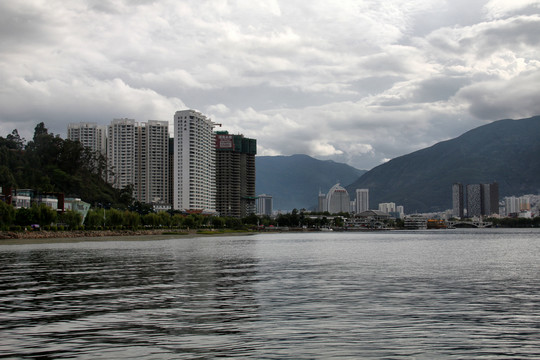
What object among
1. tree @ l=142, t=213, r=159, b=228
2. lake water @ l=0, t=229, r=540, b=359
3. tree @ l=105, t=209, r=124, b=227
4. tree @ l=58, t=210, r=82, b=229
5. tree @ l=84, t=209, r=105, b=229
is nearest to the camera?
lake water @ l=0, t=229, r=540, b=359

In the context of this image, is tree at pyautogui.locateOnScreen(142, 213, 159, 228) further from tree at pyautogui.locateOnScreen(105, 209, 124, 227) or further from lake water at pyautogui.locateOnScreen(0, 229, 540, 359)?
lake water at pyautogui.locateOnScreen(0, 229, 540, 359)

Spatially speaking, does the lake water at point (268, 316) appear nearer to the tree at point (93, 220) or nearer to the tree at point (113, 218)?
the tree at point (93, 220)

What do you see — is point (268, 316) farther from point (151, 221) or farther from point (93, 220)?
point (151, 221)

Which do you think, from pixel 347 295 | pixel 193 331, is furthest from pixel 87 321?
pixel 347 295

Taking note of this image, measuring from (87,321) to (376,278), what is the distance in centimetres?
2256

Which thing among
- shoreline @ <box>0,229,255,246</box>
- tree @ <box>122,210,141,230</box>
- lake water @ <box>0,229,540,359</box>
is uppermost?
tree @ <box>122,210,141,230</box>

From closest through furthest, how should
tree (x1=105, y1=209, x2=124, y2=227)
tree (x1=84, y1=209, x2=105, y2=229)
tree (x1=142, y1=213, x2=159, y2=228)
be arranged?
tree (x1=84, y1=209, x2=105, y2=229) < tree (x1=105, y1=209, x2=124, y2=227) < tree (x1=142, y1=213, x2=159, y2=228)

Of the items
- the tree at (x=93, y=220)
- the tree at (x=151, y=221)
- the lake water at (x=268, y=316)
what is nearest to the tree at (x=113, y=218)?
the tree at (x=93, y=220)

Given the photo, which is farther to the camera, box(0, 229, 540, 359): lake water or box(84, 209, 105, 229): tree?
box(84, 209, 105, 229): tree

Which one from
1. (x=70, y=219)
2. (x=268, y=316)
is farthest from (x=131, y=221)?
(x=268, y=316)

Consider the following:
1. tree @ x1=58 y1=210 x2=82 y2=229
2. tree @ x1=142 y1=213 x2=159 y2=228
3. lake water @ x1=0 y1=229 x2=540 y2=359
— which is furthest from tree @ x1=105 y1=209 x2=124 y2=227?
lake water @ x1=0 y1=229 x2=540 y2=359

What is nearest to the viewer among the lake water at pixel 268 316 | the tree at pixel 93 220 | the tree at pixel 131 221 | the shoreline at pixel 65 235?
the lake water at pixel 268 316

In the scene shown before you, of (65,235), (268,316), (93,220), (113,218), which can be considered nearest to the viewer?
(268,316)

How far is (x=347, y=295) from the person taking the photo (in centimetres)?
2862
